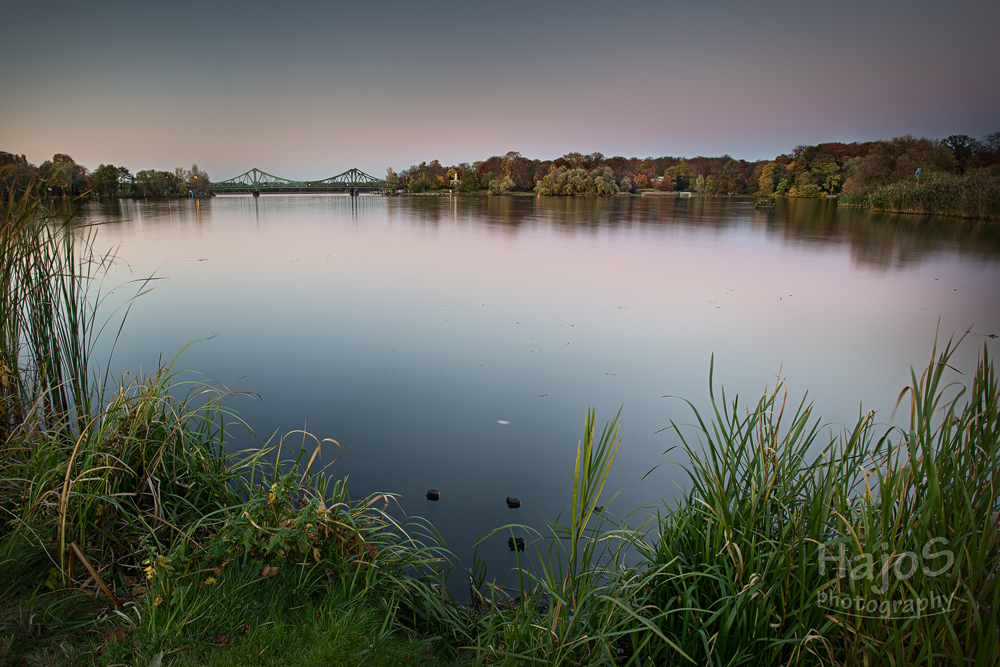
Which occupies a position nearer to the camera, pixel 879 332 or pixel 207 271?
pixel 879 332

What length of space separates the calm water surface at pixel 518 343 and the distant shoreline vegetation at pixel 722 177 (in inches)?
71.1

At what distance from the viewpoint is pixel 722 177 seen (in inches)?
2562

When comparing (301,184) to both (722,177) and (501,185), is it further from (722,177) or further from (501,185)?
(722,177)

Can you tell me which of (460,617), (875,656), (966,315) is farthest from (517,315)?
(966,315)

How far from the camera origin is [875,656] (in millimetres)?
1377

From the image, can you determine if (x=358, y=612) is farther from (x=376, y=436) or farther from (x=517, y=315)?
(x=517, y=315)

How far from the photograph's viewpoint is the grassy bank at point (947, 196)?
17297 millimetres

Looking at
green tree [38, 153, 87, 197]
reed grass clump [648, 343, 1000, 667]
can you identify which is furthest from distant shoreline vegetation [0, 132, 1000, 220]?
reed grass clump [648, 343, 1000, 667]

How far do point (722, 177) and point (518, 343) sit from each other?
69.2m

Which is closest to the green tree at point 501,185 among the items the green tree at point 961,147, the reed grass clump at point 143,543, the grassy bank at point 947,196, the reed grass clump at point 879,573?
the grassy bank at point 947,196

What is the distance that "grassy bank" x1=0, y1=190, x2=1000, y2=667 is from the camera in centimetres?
138

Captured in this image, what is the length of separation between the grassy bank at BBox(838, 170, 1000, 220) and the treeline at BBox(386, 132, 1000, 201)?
946 millimetres

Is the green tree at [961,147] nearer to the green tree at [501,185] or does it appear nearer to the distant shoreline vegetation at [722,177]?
the distant shoreline vegetation at [722,177]

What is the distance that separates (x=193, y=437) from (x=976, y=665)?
2.89m
